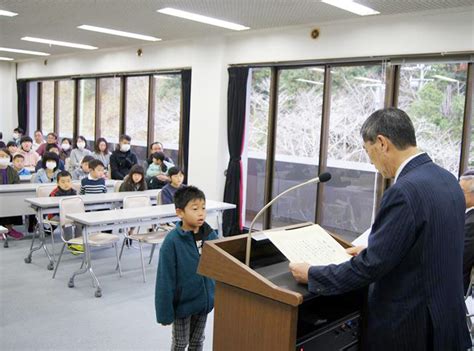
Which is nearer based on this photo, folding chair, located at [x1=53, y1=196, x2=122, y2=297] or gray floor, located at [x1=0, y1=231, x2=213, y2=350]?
gray floor, located at [x1=0, y1=231, x2=213, y2=350]

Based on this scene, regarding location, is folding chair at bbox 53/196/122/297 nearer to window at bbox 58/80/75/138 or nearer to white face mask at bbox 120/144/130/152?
white face mask at bbox 120/144/130/152

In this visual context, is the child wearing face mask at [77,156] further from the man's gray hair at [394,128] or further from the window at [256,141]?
the man's gray hair at [394,128]

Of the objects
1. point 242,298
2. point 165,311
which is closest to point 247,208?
point 165,311

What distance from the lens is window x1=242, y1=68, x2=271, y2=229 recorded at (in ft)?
23.9

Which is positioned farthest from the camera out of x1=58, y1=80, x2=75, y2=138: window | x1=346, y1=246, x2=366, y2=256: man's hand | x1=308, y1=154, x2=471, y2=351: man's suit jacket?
x1=58, y1=80, x2=75, y2=138: window

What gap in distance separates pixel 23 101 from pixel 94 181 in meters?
7.53

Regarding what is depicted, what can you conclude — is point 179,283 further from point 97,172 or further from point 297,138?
point 297,138

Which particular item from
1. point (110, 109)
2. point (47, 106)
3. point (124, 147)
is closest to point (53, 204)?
point (124, 147)

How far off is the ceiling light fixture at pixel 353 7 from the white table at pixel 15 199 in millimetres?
4249

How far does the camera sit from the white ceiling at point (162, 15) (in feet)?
17.1

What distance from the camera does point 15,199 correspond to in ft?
20.7

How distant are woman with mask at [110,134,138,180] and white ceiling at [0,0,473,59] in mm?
1722

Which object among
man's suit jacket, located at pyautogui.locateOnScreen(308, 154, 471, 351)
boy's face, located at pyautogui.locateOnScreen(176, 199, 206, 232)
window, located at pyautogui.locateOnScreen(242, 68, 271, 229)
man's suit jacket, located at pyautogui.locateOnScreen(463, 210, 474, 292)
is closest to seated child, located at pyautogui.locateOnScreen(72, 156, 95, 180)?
window, located at pyautogui.locateOnScreen(242, 68, 271, 229)

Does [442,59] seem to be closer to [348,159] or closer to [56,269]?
[348,159]
